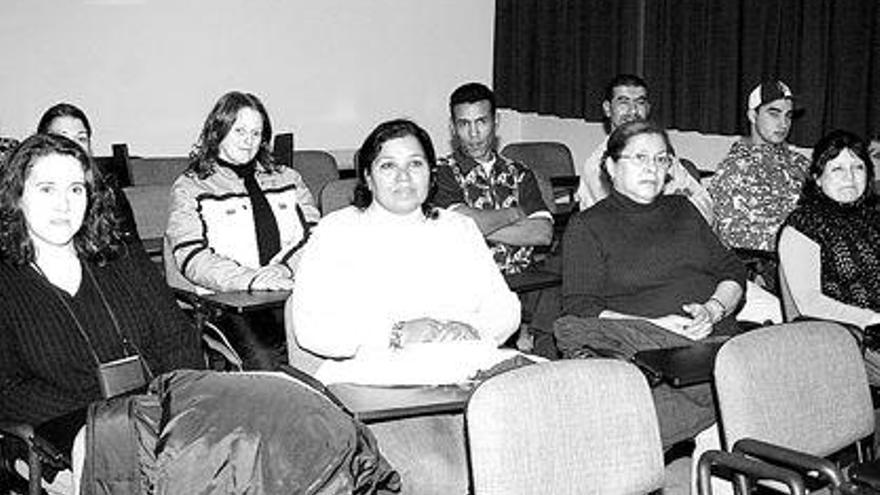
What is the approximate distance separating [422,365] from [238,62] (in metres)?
4.48

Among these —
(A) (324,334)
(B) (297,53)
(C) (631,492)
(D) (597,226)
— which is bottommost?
(C) (631,492)

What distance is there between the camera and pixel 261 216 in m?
4.30

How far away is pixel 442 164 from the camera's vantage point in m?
4.65

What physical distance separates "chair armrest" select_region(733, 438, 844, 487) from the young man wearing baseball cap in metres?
2.50

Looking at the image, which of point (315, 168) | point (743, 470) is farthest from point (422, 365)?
point (315, 168)

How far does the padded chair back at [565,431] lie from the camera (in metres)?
2.27

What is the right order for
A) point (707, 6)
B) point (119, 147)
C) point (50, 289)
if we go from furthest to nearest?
1. point (707, 6)
2. point (119, 147)
3. point (50, 289)

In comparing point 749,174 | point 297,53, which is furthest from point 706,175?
point 297,53

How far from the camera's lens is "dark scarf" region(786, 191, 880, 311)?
3.85m

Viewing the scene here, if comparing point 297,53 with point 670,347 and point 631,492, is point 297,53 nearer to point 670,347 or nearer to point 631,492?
point 670,347

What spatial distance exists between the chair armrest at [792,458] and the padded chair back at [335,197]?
239cm

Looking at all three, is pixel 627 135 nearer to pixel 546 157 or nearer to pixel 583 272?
pixel 583 272

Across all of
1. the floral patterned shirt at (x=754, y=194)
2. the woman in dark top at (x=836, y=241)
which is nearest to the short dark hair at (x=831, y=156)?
the woman in dark top at (x=836, y=241)

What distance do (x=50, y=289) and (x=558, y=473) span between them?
4.41 feet
